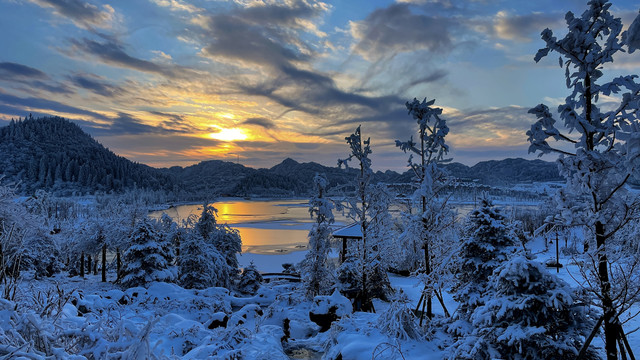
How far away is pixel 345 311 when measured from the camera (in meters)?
11.5

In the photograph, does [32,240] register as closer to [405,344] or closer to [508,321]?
[405,344]

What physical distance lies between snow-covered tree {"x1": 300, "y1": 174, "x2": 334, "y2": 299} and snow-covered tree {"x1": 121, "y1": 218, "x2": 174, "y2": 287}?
9518 millimetres

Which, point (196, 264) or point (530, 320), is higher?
point (530, 320)

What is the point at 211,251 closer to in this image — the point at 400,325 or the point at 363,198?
the point at 363,198

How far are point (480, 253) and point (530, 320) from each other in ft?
15.1

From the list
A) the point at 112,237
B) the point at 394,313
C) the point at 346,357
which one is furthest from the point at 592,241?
the point at 112,237

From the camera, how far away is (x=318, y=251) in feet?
55.7

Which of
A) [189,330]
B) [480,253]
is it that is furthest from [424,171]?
[189,330]

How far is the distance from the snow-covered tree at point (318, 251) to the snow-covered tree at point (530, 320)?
38.2ft

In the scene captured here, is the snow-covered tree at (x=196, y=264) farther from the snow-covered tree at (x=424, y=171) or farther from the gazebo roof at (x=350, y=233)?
the snow-covered tree at (x=424, y=171)

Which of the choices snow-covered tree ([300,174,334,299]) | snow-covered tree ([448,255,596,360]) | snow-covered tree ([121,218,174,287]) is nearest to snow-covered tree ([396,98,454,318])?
snow-covered tree ([448,255,596,360])

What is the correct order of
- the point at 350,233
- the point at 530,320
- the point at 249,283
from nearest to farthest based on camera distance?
1. the point at 530,320
2. the point at 350,233
3. the point at 249,283

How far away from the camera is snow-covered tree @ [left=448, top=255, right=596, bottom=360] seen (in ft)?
14.8

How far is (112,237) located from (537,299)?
111 feet
